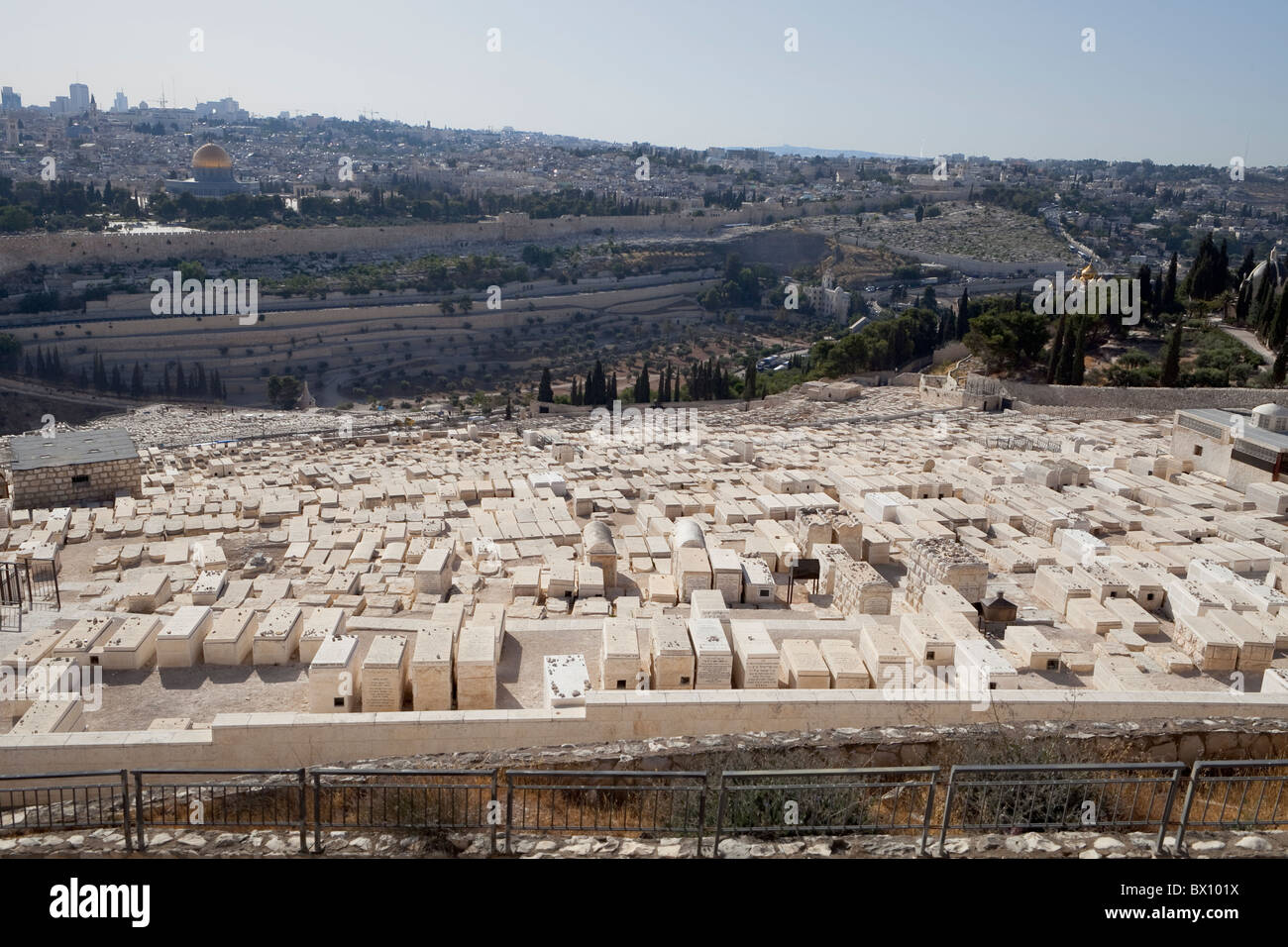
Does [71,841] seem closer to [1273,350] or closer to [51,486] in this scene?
[51,486]

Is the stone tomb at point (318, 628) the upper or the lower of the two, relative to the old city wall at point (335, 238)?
lower

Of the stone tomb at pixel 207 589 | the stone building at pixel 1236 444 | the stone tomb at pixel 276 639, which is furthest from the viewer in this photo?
the stone building at pixel 1236 444

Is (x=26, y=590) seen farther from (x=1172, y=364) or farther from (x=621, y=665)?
(x=1172, y=364)

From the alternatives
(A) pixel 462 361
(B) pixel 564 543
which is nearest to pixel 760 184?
(A) pixel 462 361

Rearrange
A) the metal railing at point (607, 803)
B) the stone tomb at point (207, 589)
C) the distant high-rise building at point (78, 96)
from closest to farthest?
1. the metal railing at point (607, 803)
2. the stone tomb at point (207, 589)
3. the distant high-rise building at point (78, 96)

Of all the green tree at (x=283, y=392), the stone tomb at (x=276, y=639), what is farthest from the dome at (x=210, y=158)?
the stone tomb at (x=276, y=639)

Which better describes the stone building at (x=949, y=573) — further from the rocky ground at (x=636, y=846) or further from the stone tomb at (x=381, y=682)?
the rocky ground at (x=636, y=846)

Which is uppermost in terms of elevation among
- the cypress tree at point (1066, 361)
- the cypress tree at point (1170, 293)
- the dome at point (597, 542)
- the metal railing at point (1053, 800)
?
the cypress tree at point (1170, 293)
